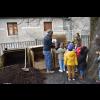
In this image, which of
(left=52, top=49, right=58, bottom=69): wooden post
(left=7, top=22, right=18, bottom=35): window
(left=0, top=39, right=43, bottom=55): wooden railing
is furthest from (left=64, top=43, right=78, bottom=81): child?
(left=7, top=22, right=18, bottom=35): window

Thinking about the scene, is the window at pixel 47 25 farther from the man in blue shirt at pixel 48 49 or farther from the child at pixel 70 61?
the child at pixel 70 61

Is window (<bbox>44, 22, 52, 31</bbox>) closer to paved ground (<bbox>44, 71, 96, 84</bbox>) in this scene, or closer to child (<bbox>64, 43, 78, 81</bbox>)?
child (<bbox>64, 43, 78, 81</bbox>)

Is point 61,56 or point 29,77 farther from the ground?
point 61,56

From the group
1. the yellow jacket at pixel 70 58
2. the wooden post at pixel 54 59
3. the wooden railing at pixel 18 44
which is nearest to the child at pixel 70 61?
the yellow jacket at pixel 70 58

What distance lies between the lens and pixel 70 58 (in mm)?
2873

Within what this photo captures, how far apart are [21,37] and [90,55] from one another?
37.0 inches

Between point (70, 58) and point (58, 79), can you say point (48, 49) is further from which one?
point (58, 79)

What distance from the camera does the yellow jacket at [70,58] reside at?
2.87 m

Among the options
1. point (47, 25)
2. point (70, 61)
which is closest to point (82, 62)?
point (70, 61)

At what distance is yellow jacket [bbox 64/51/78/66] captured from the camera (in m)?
2.87

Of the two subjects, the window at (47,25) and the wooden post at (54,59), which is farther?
the wooden post at (54,59)

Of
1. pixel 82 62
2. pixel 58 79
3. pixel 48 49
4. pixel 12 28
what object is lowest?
pixel 58 79
